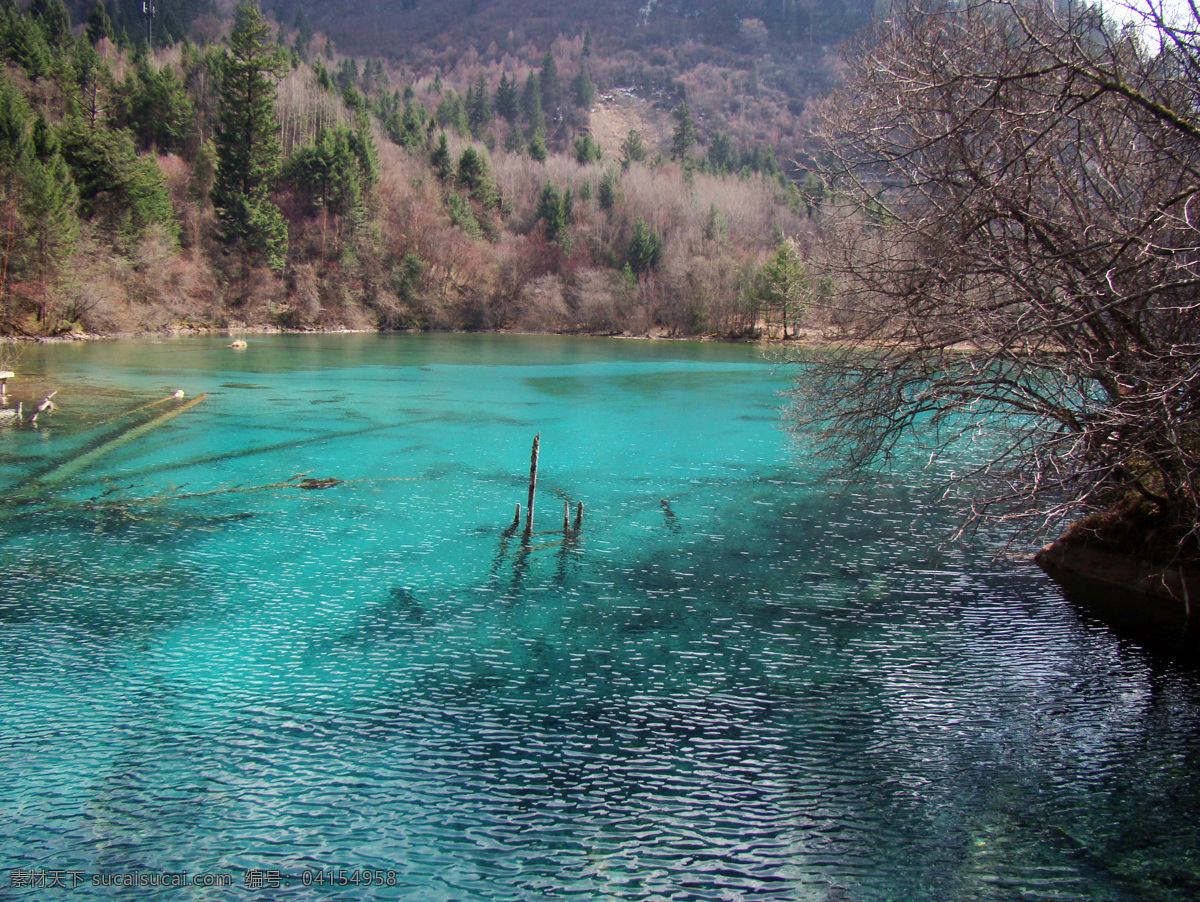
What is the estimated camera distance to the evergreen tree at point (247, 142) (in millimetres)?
73062

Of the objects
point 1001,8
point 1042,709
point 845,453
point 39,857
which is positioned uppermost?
point 1001,8

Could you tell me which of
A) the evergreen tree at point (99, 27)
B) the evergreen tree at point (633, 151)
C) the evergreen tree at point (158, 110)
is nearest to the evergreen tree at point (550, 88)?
the evergreen tree at point (633, 151)

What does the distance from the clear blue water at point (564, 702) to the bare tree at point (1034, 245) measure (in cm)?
251

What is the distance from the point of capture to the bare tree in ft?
30.2

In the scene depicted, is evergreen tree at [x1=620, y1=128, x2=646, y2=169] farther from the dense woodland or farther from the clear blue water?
the clear blue water

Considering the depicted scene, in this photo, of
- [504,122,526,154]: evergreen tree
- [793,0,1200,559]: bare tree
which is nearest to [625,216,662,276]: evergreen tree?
[504,122,526,154]: evergreen tree

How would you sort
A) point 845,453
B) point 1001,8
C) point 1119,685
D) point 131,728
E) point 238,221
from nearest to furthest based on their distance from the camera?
point 131,728 → point 1119,685 → point 1001,8 → point 845,453 → point 238,221

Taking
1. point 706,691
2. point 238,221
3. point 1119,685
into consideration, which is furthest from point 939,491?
point 238,221

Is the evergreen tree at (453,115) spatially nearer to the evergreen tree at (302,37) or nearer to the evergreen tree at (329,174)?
the evergreen tree at (302,37)

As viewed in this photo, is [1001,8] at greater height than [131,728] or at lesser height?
greater

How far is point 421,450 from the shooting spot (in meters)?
25.0

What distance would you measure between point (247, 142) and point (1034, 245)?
A: 74904 millimetres

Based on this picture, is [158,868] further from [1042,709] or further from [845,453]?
[845,453]

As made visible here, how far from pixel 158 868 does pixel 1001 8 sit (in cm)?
1641
